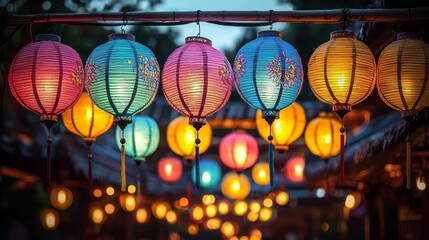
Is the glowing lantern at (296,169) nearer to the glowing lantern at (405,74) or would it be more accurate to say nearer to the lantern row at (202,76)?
the lantern row at (202,76)

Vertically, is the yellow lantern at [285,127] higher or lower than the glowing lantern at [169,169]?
higher

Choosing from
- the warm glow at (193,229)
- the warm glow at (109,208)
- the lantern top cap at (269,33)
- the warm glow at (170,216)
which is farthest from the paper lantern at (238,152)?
the warm glow at (193,229)

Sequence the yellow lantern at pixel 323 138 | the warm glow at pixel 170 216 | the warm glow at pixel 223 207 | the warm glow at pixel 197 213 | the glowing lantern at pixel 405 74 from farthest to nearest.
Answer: the warm glow at pixel 223 207
the warm glow at pixel 170 216
the warm glow at pixel 197 213
the yellow lantern at pixel 323 138
the glowing lantern at pixel 405 74

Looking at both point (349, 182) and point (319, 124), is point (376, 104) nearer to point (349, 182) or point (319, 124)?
point (319, 124)

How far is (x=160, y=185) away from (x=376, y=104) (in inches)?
396

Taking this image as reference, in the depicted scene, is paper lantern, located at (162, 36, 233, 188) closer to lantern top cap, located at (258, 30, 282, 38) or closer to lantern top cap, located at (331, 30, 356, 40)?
lantern top cap, located at (258, 30, 282, 38)


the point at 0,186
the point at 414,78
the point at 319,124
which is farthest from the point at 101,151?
the point at 414,78

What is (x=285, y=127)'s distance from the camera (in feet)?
29.3

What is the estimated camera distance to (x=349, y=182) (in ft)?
41.1

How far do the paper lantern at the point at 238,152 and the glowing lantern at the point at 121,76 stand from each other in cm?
457

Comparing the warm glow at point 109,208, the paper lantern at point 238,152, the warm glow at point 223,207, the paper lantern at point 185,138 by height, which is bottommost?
the warm glow at point 223,207

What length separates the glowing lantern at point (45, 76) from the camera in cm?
596

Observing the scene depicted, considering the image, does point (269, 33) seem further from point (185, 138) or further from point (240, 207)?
point (240, 207)

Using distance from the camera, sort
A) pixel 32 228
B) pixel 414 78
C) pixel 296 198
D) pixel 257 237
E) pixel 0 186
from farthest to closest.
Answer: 1. pixel 257 237
2. pixel 296 198
3. pixel 32 228
4. pixel 0 186
5. pixel 414 78
